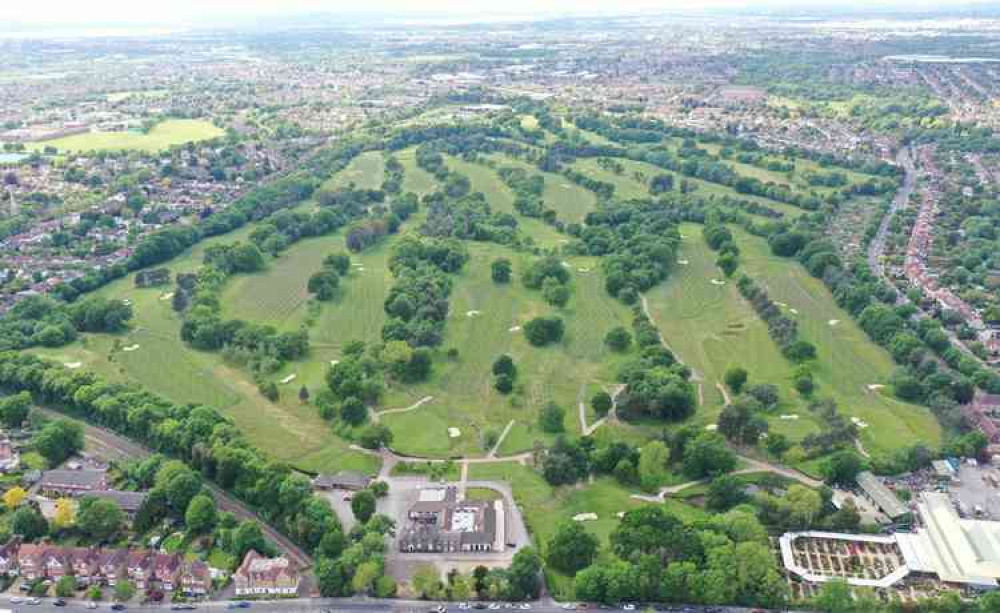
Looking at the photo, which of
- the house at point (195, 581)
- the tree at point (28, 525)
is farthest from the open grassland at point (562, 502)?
the tree at point (28, 525)

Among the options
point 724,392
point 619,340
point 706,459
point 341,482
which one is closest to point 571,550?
point 706,459

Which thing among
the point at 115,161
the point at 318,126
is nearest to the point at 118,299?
the point at 115,161

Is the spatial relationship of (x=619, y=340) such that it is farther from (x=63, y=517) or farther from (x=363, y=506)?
(x=63, y=517)

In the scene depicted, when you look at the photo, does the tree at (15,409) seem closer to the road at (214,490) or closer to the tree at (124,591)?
the road at (214,490)

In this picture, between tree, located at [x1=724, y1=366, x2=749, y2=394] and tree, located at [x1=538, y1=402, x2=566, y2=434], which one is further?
tree, located at [x1=724, y1=366, x2=749, y2=394]

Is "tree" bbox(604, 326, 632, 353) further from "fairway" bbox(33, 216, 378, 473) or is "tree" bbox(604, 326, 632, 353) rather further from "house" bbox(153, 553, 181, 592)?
"house" bbox(153, 553, 181, 592)

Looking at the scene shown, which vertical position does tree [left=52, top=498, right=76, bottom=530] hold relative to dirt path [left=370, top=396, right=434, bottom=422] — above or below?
above

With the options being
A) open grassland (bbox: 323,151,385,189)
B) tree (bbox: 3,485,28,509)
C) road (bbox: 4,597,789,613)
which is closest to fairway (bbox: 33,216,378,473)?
road (bbox: 4,597,789,613)

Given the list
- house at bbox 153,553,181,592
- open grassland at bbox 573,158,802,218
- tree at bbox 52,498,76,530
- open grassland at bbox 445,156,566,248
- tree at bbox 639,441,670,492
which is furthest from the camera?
open grassland at bbox 573,158,802,218
